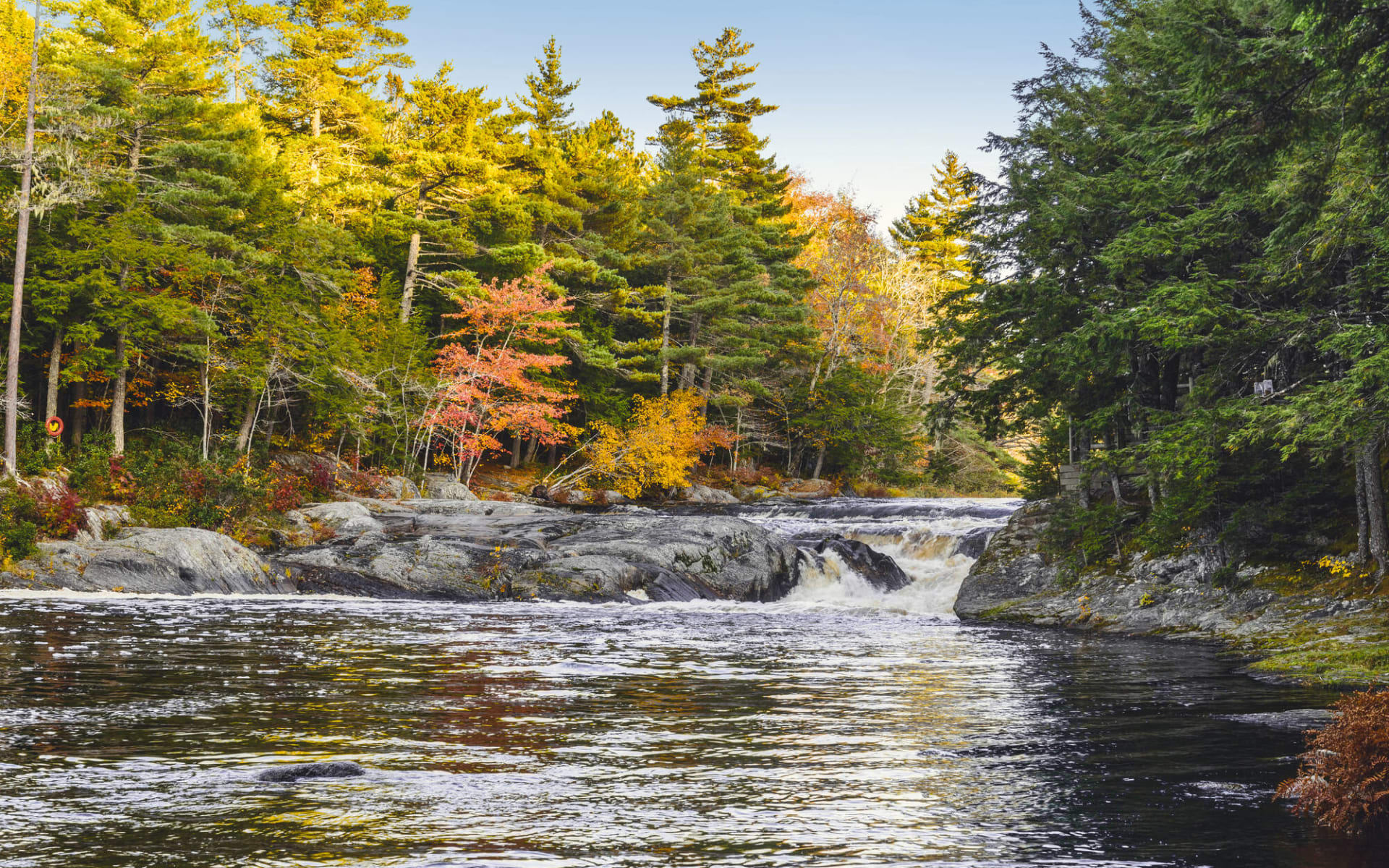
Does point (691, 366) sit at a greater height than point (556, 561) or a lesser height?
greater

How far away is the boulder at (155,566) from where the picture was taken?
52.7ft

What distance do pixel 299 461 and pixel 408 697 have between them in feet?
71.0

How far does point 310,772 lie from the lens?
5.44m

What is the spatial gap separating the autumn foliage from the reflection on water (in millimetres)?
224

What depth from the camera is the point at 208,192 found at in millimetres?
24141

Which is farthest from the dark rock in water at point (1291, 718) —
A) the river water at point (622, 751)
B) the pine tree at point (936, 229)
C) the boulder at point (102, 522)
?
the pine tree at point (936, 229)

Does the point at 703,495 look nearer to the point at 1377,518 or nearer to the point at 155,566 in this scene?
the point at 155,566

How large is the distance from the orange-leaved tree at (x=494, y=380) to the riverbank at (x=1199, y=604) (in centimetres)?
1734

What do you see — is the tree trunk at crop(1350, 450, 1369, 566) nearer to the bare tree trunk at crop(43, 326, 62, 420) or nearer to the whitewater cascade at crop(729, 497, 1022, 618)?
the whitewater cascade at crop(729, 497, 1022, 618)

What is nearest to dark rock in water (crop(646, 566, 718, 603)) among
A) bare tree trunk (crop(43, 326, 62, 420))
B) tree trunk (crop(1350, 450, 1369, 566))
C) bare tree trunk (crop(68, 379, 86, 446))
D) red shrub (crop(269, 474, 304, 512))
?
red shrub (crop(269, 474, 304, 512))

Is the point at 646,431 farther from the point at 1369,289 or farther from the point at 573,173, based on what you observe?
the point at 1369,289

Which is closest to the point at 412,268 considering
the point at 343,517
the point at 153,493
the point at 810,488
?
the point at 343,517

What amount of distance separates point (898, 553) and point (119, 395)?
18899mm

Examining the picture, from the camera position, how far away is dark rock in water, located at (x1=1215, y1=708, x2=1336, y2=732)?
7430mm
